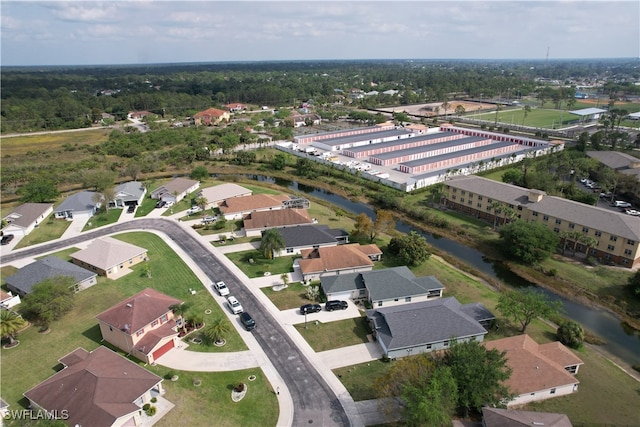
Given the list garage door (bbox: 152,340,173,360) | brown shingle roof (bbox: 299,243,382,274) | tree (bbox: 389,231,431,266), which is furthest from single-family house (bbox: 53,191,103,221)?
tree (bbox: 389,231,431,266)

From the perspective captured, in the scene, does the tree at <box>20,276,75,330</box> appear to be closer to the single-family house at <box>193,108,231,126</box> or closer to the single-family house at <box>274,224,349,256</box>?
the single-family house at <box>274,224,349,256</box>

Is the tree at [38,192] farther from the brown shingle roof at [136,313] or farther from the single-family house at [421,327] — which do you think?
the single-family house at [421,327]

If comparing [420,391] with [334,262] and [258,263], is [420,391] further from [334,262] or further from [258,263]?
[258,263]

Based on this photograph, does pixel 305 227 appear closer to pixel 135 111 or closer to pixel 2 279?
pixel 2 279

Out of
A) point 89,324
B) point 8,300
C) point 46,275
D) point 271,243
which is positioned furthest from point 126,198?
point 89,324

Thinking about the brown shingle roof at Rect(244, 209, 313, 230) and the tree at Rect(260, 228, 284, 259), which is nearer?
the tree at Rect(260, 228, 284, 259)

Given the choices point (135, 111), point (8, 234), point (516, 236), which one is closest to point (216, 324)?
point (516, 236)

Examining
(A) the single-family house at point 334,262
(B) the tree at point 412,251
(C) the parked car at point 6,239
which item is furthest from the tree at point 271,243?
(C) the parked car at point 6,239
